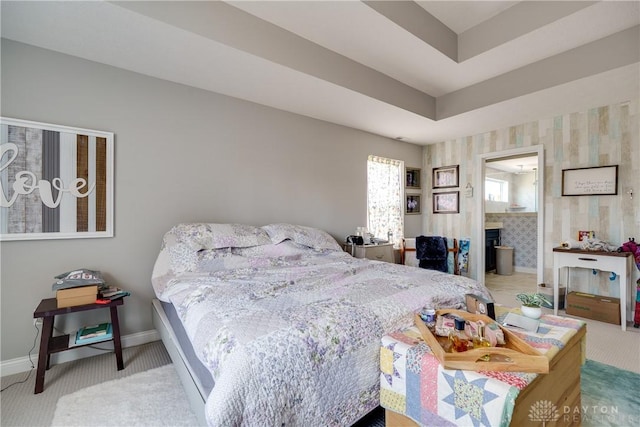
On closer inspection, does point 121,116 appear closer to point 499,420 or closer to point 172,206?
point 172,206

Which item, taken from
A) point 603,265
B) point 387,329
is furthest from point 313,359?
point 603,265

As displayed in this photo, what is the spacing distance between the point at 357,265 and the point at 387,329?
1.04 m

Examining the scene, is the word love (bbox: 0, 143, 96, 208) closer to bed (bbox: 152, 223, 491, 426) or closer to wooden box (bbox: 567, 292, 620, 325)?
bed (bbox: 152, 223, 491, 426)

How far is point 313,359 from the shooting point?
115cm

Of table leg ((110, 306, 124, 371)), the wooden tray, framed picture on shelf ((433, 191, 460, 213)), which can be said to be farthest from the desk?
table leg ((110, 306, 124, 371))

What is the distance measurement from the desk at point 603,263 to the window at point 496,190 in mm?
3548

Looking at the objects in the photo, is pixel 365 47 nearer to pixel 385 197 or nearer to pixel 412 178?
pixel 385 197

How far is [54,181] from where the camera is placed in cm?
220

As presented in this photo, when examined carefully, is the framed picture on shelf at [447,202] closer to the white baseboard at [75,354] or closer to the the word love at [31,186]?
the white baseboard at [75,354]

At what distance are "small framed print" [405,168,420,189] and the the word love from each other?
4.42 meters

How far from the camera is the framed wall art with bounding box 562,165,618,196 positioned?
3.24m

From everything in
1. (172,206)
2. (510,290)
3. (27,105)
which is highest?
(27,105)

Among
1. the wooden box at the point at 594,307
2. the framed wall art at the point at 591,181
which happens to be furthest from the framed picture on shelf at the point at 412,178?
the wooden box at the point at 594,307

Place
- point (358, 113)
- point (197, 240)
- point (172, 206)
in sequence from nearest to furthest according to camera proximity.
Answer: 1. point (197, 240)
2. point (172, 206)
3. point (358, 113)
